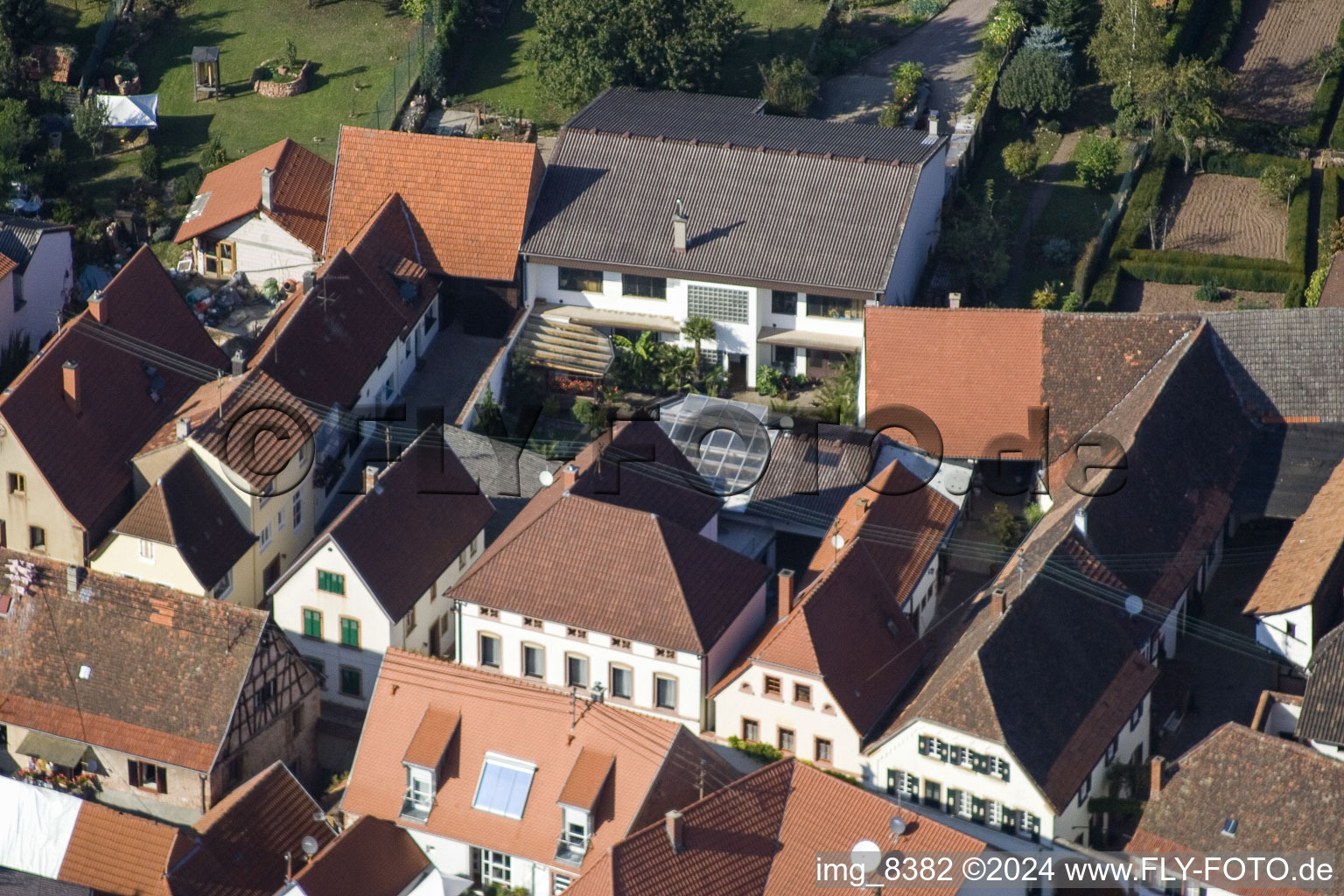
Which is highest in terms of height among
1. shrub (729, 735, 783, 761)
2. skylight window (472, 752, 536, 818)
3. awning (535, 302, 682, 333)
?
awning (535, 302, 682, 333)

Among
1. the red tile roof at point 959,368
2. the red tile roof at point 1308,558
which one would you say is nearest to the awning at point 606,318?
the red tile roof at point 959,368

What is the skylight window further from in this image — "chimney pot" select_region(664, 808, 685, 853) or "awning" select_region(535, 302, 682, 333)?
"awning" select_region(535, 302, 682, 333)

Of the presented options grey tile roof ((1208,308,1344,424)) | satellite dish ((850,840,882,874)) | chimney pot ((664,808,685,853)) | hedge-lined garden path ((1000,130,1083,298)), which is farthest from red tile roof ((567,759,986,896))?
hedge-lined garden path ((1000,130,1083,298))

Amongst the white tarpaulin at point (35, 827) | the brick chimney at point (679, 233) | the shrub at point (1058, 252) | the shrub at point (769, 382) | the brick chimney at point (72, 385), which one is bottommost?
the white tarpaulin at point (35, 827)

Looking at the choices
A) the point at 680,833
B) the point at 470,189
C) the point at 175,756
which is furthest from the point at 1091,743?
the point at 470,189

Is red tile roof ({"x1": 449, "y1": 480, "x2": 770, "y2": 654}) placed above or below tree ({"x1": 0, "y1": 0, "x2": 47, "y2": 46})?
below

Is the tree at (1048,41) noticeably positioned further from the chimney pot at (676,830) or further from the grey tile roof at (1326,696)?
the chimney pot at (676,830)

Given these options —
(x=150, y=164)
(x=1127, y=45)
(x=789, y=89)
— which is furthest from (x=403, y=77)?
(x=1127, y=45)
